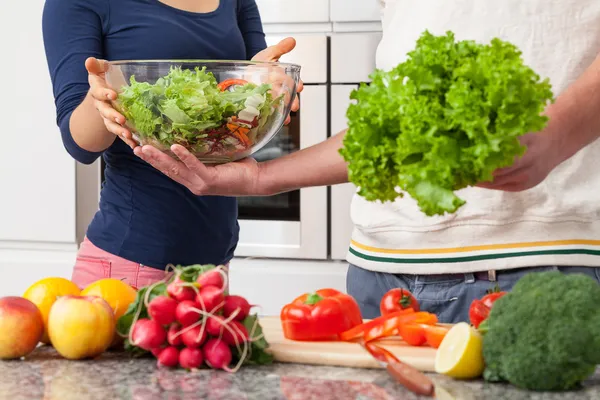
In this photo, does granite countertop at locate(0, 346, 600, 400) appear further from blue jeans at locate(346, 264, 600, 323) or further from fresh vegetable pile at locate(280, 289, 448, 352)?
blue jeans at locate(346, 264, 600, 323)

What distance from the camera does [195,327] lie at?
1044mm

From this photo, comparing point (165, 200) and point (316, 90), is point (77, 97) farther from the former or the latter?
point (316, 90)

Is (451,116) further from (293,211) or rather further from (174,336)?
(293,211)

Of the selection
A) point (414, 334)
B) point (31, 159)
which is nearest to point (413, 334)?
point (414, 334)

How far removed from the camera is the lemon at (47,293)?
116cm

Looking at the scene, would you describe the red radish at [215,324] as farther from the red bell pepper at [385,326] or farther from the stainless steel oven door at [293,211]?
the stainless steel oven door at [293,211]

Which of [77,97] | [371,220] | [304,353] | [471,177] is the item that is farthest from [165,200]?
[471,177]

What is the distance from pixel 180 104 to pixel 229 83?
11 cm

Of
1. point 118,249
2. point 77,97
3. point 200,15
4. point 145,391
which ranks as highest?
point 200,15

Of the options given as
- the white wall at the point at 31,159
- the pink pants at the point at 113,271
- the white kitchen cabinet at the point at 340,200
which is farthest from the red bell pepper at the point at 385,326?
the white wall at the point at 31,159

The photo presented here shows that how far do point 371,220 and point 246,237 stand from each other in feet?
3.54

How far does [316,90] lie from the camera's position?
2455mm

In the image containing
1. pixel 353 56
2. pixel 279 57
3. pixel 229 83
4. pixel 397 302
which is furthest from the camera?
pixel 353 56

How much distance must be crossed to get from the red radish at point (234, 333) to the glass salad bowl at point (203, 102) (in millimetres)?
387
